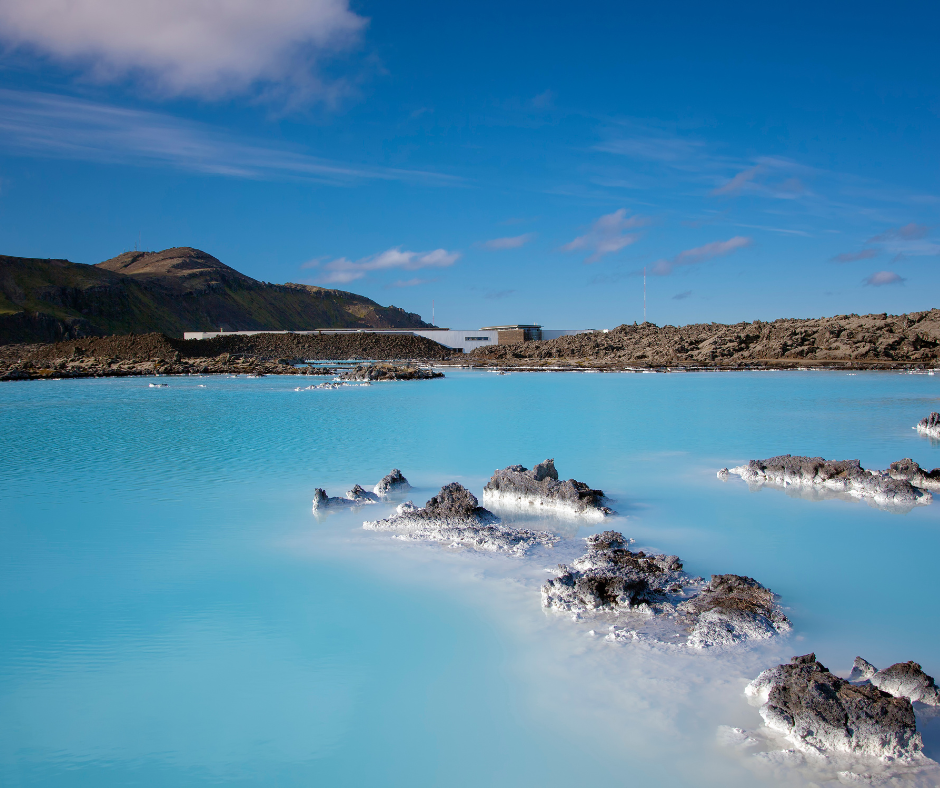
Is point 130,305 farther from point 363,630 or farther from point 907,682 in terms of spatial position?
point 907,682

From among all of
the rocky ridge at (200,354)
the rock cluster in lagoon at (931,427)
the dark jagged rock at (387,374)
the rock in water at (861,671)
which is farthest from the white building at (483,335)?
the rock in water at (861,671)

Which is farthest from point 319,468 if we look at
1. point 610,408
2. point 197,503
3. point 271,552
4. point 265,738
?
point 610,408

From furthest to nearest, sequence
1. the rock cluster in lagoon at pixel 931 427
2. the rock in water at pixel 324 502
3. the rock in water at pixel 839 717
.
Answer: the rock cluster in lagoon at pixel 931 427, the rock in water at pixel 324 502, the rock in water at pixel 839 717

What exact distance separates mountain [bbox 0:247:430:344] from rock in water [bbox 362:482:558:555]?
238ft

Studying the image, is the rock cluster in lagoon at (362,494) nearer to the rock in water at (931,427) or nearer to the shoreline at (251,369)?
the rock in water at (931,427)

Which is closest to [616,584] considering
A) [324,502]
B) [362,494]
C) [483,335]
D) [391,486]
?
[324,502]

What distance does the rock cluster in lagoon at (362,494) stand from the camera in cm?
605

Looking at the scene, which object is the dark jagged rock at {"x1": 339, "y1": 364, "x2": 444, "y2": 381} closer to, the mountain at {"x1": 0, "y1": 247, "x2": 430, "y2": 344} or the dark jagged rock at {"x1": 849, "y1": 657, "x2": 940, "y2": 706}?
the dark jagged rock at {"x1": 849, "y1": 657, "x2": 940, "y2": 706}

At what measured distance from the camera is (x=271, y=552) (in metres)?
4.90

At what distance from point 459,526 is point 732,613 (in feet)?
7.55

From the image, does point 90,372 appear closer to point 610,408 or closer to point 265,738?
point 610,408

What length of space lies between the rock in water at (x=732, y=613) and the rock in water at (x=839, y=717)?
2.06 ft

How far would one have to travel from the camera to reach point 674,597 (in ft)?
12.5

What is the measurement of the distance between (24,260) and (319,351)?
171ft
